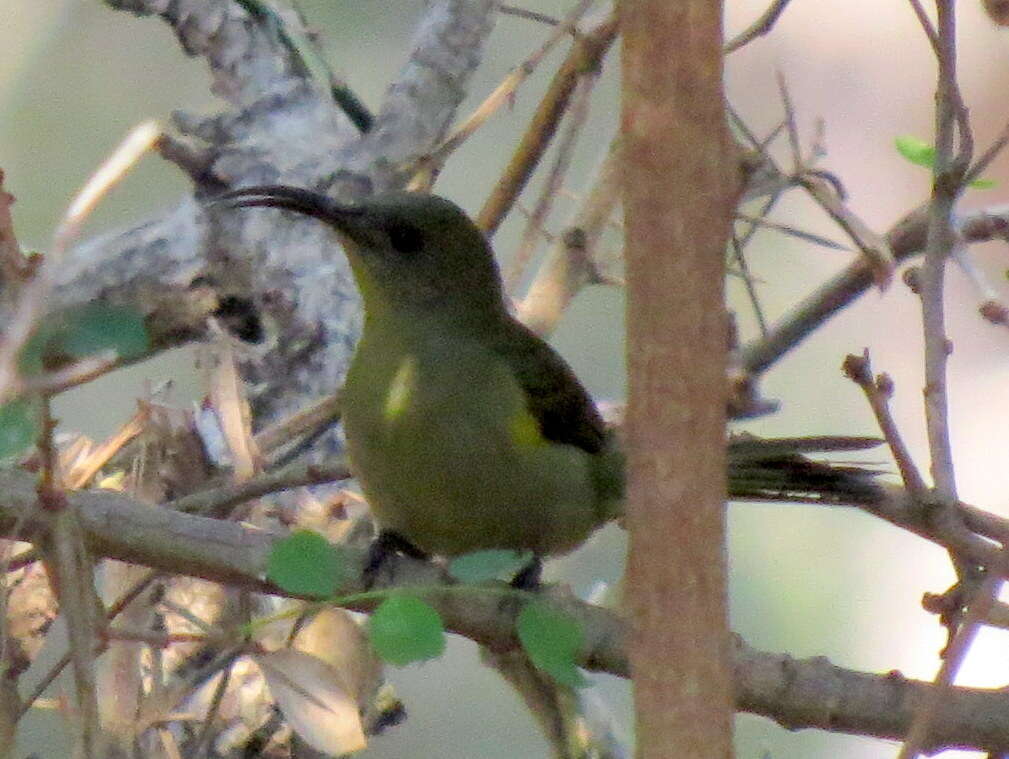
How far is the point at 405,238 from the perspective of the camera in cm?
241

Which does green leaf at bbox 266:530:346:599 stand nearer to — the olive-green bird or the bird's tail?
the olive-green bird

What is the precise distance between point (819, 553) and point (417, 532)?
2.22m

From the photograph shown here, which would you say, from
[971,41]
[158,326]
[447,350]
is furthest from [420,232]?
[971,41]

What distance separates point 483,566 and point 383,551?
0.68 metres

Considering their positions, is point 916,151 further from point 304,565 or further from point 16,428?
point 16,428

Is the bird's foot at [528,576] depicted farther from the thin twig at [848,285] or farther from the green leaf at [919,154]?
the green leaf at [919,154]

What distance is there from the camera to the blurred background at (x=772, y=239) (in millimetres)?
4012

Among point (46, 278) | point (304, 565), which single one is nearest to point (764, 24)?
point (304, 565)

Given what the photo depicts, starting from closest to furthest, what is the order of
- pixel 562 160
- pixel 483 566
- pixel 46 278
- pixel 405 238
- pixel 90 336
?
pixel 46 278 → pixel 90 336 → pixel 483 566 → pixel 562 160 → pixel 405 238

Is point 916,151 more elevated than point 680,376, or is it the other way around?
point 916,151

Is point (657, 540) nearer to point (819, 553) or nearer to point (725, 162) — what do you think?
point (725, 162)

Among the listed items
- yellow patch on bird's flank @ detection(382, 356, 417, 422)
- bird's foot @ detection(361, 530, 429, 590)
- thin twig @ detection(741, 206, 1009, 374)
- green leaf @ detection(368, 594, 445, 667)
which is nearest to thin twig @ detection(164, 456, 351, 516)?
bird's foot @ detection(361, 530, 429, 590)

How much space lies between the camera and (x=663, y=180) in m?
0.84

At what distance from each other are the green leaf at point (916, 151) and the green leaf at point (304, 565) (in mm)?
966
